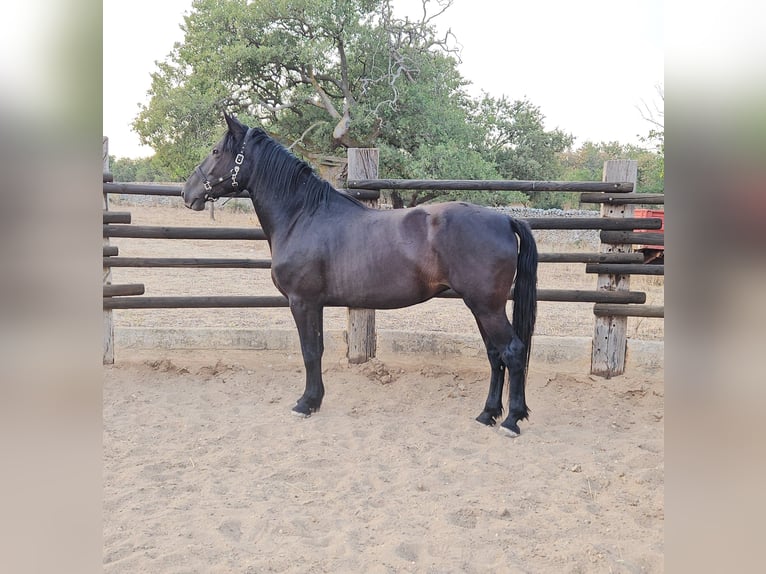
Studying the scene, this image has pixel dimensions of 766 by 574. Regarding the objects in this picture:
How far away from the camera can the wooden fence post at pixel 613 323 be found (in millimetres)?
4465

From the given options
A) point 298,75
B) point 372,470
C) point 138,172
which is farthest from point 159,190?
point 138,172

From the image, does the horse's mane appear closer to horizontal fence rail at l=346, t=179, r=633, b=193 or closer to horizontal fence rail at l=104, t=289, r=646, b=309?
horizontal fence rail at l=346, t=179, r=633, b=193

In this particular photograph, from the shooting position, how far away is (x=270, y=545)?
2.23m

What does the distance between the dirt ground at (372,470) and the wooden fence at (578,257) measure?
0.30m

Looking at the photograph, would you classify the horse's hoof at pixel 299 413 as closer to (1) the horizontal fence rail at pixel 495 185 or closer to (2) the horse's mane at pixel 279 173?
(2) the horse's mane at pixel 279 173

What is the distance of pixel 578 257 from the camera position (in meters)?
4.53

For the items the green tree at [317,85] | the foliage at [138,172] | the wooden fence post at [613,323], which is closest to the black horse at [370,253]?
the wooden fence post at [613,323]

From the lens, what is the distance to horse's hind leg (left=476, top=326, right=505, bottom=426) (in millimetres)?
3711

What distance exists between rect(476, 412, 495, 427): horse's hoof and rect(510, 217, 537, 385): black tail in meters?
0.39

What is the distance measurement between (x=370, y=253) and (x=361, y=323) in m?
1.08

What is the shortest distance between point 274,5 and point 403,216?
46.0 ft
